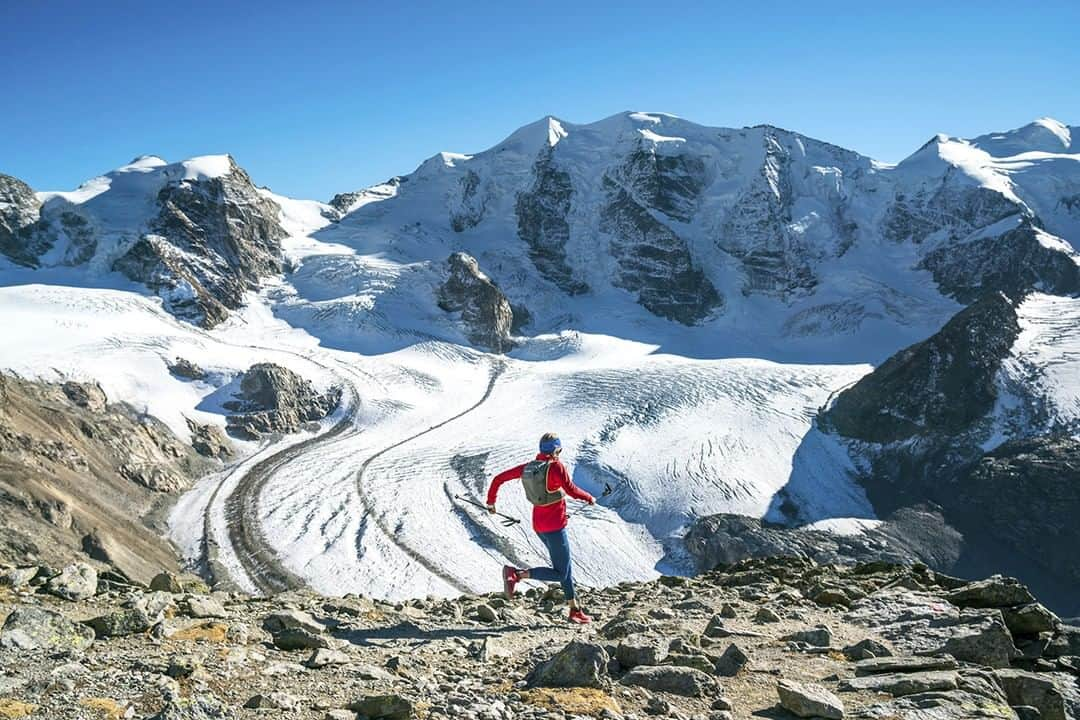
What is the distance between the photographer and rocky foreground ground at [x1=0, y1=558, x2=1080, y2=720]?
655 cm

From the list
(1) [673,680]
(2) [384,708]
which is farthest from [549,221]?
(2) [384,708]

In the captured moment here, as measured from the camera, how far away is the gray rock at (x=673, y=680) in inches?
303

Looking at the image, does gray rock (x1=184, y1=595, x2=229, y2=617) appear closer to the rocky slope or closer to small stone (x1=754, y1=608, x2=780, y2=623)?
small stone (x1=754, y1=608, x2=780, y2=623)

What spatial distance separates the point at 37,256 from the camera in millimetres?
103125

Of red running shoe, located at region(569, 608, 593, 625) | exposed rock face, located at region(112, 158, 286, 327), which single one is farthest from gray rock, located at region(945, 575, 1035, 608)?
exposed rock face, located at region(112, 158, 286, 327)

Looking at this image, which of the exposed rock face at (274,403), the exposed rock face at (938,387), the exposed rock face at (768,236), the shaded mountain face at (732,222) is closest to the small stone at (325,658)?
the exposed rock face at (274,403)

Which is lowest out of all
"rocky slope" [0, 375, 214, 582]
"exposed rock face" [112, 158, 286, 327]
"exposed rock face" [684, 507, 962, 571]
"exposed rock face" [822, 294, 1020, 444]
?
"exposed rock face" [684, 507, 962, 571]

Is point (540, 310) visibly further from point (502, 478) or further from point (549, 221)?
point (502, 478)

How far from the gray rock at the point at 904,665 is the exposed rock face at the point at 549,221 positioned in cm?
12743

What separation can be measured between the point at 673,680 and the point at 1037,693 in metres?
4.00

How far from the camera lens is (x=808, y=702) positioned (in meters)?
7.13

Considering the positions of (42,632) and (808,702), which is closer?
(808,702)

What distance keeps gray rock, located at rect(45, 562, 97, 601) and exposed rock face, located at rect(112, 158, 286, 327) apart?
89.9 m

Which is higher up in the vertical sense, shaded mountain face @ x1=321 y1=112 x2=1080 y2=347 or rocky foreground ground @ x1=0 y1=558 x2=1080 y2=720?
shaded mountain face @ x1=321 y1=112 x2=1080 y2=347
